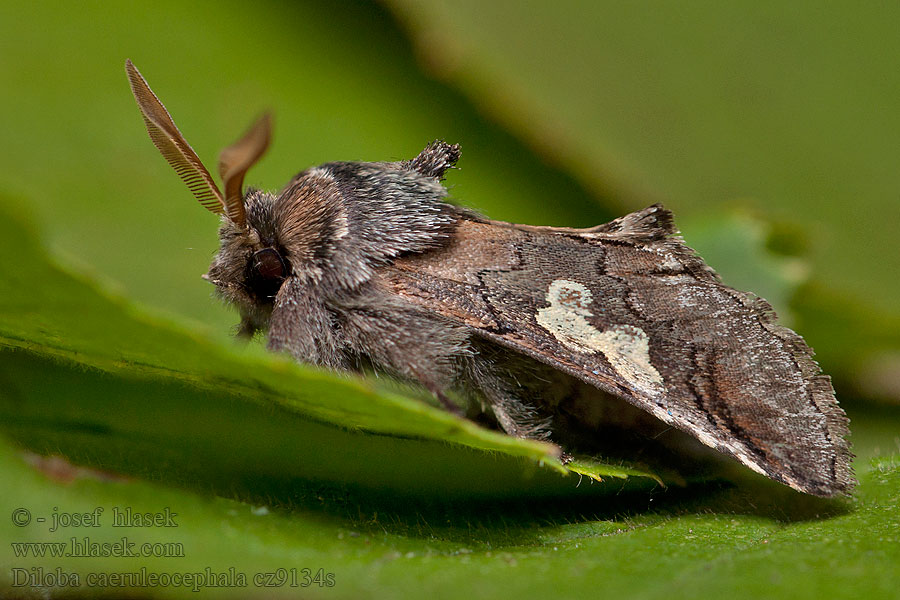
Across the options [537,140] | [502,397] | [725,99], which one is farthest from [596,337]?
[725,99]

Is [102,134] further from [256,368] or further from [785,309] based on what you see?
[785,309]

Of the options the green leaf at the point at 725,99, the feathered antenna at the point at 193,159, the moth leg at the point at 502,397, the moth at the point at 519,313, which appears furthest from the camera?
the green leaf at the point at 725,99

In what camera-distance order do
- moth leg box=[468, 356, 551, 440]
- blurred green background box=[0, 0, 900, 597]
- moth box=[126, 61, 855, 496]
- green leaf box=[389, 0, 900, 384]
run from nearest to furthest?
1. blurred green background box=[0, 0, 900, 597]
2. moth box=[126, 61, 855, 496]
3. moth leg box=[468, 356, 551, 440]
4. green leaf box=[389, 0, 900, 384]

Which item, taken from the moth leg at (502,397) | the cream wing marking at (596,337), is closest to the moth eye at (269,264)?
the moth leg at (502,397)

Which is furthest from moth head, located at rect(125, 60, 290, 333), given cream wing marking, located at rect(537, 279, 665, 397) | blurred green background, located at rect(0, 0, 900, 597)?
cream wing marking, located at rect(537, 279, 665, 397)

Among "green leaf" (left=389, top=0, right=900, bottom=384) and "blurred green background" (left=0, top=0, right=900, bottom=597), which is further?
"green leaf" (left=389, top=0, right=900, bottom=384)

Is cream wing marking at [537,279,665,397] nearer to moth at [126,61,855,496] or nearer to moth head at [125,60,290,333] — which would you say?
moth at [126,61,855,496]

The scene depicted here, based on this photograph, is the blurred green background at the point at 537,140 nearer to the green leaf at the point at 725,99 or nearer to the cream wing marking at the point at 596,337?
the green leaf at the point at 725,99

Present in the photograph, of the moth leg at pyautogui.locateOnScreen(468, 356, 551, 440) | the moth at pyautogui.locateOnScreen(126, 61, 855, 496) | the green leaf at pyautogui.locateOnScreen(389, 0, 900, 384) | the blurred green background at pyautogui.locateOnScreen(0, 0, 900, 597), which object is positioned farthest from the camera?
the green leaf at pyautogui.locateOnScreen(389, 0, 900, 384)

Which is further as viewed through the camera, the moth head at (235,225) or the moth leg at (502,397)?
the moth leg at (502,397)
